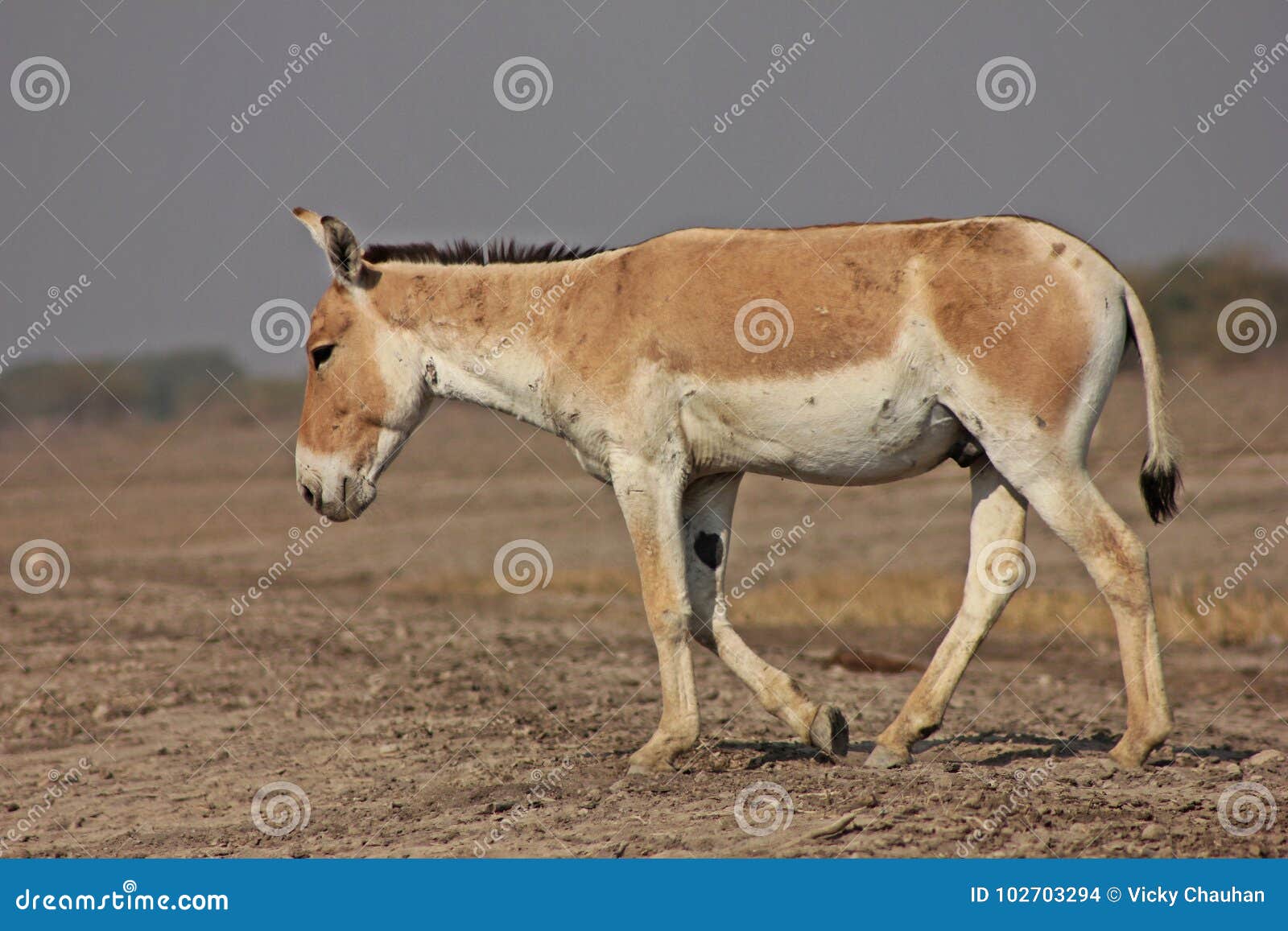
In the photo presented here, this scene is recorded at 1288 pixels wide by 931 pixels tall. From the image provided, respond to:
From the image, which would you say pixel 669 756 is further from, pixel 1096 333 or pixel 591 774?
pixel 1096 333

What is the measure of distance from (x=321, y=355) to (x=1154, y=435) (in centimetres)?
496

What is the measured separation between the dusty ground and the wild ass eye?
2561 mm

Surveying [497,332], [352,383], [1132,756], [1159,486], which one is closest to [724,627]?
[497,332]

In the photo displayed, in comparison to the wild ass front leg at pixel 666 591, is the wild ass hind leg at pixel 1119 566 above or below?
above

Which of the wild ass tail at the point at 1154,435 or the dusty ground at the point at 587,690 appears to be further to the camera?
the wild ass tail at the point at 1154,435

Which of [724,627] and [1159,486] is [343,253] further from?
[1159,486]

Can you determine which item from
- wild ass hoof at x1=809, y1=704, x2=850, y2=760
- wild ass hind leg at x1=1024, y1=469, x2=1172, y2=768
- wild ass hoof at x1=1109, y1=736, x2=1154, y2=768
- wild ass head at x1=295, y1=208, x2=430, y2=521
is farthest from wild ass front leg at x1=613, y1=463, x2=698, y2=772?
wild ass hoof at x1=1109, y1=736, x2=1154, y2=768

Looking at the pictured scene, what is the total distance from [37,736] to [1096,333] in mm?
7830

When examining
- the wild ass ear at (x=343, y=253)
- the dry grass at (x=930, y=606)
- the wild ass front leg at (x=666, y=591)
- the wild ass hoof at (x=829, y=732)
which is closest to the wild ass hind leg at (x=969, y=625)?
the wild ass hoof at (x=829, y=732)

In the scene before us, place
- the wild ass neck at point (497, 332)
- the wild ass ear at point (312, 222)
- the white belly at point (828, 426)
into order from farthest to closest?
the wild ass ear at point (312, 222) → the wild ass neck at point (497, 332) → the white belly at point (828, 426)

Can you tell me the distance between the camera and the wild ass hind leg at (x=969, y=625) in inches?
293

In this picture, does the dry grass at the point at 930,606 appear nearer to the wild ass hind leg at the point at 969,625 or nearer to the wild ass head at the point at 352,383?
the wild ass hind leg at the point at 969,625

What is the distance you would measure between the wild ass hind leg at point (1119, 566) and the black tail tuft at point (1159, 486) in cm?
57

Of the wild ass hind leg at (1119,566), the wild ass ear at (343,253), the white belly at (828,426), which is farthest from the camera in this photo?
the wild ass ear at (343,253)
